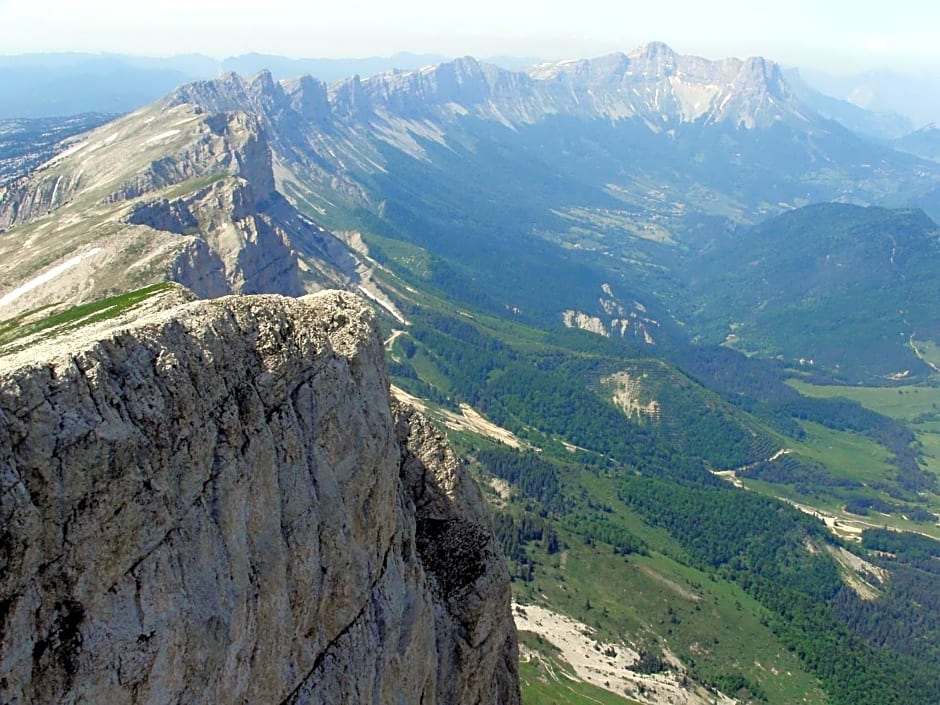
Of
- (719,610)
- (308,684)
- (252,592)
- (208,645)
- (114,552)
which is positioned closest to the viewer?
(114,552)

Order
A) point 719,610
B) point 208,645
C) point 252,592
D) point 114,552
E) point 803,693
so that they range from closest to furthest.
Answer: point 114,552 → point 208,645 → point 252,592 → point 803,693 → point 719,610

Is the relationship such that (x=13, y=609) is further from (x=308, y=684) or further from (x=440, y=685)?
(x=440, y=685)

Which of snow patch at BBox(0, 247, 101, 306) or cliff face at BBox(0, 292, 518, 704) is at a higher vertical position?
cliff face at BBox(0, 292, 518, 704)

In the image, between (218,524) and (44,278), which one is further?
(44,278)

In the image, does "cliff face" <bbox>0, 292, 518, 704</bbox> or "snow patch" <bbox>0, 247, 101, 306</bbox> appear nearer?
"cliff face" <bbox>0, 292, 518, 704</bbox>

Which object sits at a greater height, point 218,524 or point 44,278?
point 218,524

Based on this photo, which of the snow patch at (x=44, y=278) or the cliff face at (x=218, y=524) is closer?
the cliff face at (x=218, y=524)

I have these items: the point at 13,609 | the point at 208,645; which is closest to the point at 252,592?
the point at 208,645

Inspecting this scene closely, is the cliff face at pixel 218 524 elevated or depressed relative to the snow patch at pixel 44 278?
elevated
